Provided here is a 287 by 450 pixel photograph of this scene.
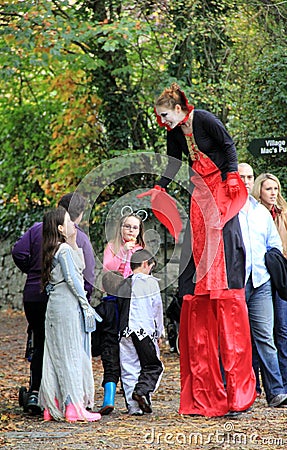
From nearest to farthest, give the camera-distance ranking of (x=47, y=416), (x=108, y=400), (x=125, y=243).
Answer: (x=47, y=416), (x=108, y=400), (x=125, y=243)

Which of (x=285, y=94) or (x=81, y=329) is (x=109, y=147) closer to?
(x=285, y=94)

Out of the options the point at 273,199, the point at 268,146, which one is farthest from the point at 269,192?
the point at 268,146

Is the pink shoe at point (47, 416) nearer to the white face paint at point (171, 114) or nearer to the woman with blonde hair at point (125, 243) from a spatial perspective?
the woman with blonde hair at point (125, 243)

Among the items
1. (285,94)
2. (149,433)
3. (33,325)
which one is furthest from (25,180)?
(149,433)

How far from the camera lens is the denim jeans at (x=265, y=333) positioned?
7.23 meters

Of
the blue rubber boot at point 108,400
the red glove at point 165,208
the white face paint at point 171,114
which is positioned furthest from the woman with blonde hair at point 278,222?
the blue rubber boot at point 108,400

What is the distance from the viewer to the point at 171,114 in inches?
270

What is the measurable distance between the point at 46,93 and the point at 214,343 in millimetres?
10735

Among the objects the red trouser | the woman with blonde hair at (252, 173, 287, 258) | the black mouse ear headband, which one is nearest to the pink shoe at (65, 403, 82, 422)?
the red trouser

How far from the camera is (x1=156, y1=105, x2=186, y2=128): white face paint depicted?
684 centimetres

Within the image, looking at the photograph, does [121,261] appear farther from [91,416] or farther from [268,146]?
[268,146]

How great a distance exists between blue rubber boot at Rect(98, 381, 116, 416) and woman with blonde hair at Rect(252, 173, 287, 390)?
1.54 meters

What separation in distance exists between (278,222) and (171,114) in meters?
1.68

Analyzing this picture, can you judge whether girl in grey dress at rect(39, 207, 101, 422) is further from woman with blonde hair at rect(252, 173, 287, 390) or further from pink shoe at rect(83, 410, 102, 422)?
woman with blonde hair at rect(252, 173, 287, 390)
